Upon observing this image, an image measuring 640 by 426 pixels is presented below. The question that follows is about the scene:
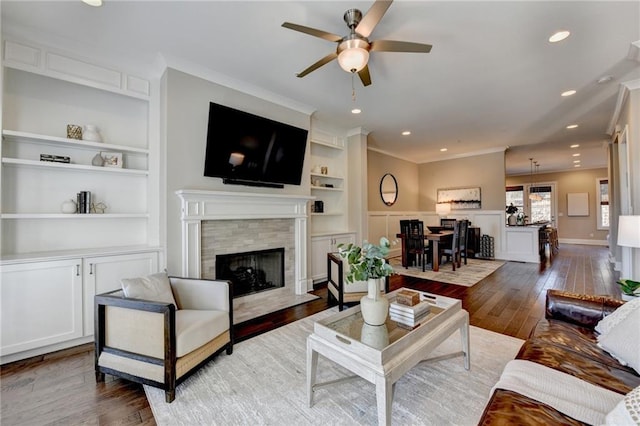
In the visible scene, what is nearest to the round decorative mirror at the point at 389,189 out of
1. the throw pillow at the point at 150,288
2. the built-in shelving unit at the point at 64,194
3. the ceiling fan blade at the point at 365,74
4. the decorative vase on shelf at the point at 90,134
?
the ceiling fan blade at the point at 365,74

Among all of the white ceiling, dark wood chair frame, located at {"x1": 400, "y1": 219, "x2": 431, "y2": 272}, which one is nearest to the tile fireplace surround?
the white ceiling

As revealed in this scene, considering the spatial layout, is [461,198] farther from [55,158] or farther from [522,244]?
[55,158]

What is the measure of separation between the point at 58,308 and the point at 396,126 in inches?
206

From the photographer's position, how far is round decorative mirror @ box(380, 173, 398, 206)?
22.5ft

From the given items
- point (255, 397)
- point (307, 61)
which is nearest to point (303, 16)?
point (307, 61)

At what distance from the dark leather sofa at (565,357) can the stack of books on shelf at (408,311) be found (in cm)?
56

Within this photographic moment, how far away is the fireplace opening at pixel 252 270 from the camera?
3.33 metres

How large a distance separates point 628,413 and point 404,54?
2.95 meters

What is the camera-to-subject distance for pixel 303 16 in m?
2.21

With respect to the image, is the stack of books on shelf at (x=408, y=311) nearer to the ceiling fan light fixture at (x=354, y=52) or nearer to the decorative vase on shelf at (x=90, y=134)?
the ceiling fan light fixture at (x=354, y=52)

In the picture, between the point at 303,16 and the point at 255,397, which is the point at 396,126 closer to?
the point at 303,16

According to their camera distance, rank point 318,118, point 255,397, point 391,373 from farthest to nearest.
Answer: point 318,118 < point 255,397 < point 391,373

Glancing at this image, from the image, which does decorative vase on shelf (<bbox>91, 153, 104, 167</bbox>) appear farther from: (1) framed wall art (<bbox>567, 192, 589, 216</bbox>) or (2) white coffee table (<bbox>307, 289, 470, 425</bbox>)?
(1) framed wall art (<bbox>567, 192, 589, 216</bbox>)

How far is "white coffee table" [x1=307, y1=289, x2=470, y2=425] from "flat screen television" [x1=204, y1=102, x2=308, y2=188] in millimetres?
2257
